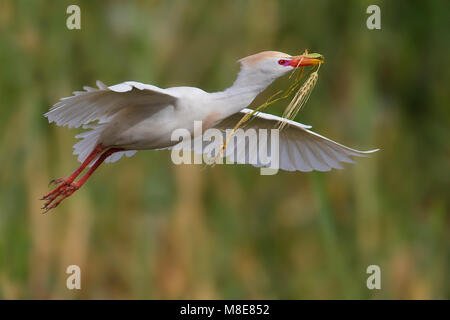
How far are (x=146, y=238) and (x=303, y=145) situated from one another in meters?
2.26

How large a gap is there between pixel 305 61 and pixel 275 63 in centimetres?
7

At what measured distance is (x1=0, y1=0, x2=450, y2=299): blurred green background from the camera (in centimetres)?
483

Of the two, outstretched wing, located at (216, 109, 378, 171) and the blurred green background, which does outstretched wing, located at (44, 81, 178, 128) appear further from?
the blurred green background

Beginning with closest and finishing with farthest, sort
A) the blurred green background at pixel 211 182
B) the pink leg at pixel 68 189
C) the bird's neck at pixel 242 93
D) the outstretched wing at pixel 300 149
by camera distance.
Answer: the pink leg at pixel 68 189 < the bird's neck at pixel 242 93 < the outstretched wing at pixel 300 149 < the blurred green background at pixel 211 182

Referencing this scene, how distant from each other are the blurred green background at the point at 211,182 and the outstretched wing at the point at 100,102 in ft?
7.42

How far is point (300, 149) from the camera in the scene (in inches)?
111

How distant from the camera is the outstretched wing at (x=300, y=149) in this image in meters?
2.68

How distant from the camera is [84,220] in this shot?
493 cm

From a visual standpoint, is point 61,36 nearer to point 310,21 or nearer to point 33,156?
point 33,156

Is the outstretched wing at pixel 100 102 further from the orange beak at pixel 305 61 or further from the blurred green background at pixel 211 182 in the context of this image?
the blurred green background at pixel 211 182

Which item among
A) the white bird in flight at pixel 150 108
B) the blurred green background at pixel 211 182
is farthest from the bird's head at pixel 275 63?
the blurred green background at pixel 211 182

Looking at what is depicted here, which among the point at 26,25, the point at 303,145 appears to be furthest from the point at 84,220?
the point at 303,145

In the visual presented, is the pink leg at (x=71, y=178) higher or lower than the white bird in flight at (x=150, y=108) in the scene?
lower

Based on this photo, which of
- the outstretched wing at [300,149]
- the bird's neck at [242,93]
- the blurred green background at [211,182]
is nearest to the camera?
the bird's neck at [242,93]
